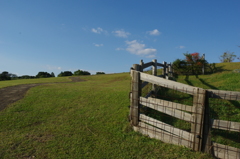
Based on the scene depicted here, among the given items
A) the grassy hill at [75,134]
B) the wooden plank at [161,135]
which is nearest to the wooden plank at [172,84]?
the wooden plank at [161,135]

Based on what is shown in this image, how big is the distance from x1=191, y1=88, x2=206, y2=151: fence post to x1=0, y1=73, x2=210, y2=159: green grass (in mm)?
267

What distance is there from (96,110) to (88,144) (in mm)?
2800

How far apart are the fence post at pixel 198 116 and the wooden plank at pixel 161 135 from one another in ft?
0.68

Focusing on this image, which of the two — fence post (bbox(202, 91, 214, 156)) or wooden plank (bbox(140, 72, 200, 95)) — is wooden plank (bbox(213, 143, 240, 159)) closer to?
fence post (bbox(202, 91, 214, 156))

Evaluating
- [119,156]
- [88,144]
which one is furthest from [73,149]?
[119,156]

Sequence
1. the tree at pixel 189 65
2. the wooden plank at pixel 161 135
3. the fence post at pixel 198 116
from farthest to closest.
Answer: the tree at pixel 189 65 → the wooden plank at pixel 161 135 → the fence post at pixel 198 116

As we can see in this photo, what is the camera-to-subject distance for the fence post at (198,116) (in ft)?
12.1

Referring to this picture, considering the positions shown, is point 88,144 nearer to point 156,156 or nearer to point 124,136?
point 124,136

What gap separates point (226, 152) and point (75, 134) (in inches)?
158

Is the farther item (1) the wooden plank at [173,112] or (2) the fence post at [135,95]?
(2) the fence post at [135,95]

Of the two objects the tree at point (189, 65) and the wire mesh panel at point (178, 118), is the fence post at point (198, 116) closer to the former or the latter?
the wire mesh panel at point (178, 118)

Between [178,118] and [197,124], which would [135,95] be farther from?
[197,124]

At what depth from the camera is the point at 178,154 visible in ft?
12.5

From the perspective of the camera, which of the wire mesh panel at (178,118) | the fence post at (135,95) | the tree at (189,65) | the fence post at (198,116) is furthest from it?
the tree at (189,65)
